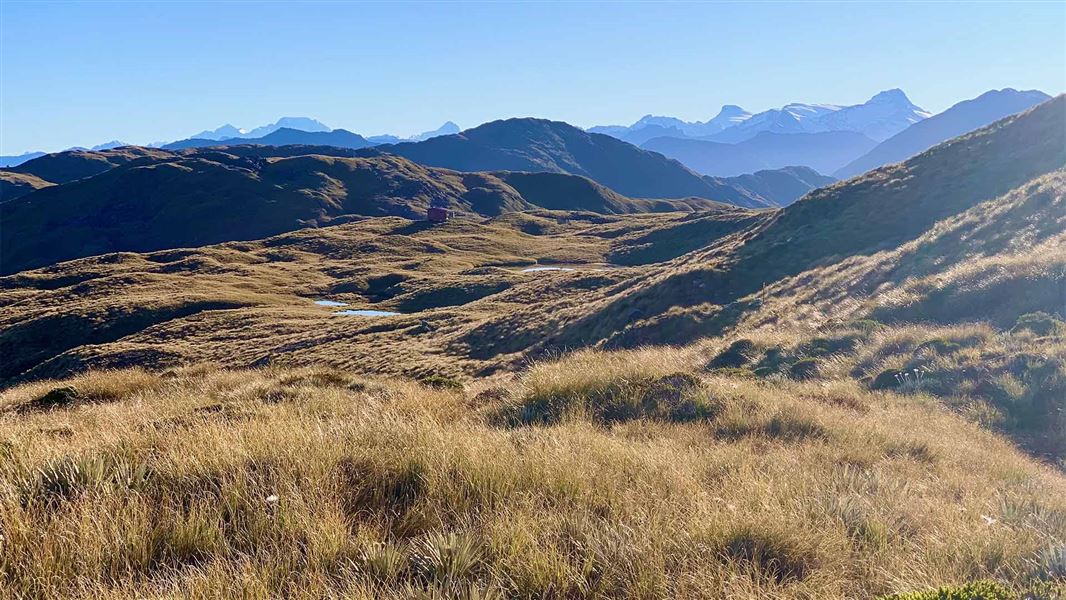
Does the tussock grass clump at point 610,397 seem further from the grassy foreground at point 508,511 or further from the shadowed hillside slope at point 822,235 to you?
the shadowed hillside slope at point 822,235

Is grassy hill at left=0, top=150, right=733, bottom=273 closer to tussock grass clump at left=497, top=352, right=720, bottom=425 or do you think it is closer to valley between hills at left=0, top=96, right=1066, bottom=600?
valley between hills at left=0, top=96, right=1066, bottom=600

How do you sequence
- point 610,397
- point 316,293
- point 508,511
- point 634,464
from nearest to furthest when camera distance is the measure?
point 508,511
point 634,464
point 610,397
point 316,293

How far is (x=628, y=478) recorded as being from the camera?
492cm

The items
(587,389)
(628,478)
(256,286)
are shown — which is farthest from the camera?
(256,286)

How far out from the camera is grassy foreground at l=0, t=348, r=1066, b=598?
11.2 ft

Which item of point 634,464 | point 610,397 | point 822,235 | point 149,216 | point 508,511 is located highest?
point 149,216

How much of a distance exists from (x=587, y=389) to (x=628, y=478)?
4.22m

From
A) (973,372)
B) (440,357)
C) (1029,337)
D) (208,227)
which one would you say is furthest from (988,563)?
(208,227)

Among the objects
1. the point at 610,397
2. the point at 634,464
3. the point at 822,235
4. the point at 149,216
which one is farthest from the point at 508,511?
the point at 149,216

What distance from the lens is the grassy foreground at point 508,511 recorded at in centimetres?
343

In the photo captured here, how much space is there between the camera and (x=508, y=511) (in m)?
4.13

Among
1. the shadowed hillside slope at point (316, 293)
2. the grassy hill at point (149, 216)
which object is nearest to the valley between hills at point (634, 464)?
the shadowed hillside slope at point (316, 293)

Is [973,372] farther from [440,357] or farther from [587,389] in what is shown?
[440,357]

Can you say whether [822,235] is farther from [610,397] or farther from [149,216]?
[149,216]
